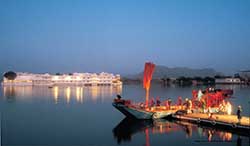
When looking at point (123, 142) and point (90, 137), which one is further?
point (90, 137)

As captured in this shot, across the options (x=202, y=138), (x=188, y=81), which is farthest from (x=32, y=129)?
(x=188, y=81)

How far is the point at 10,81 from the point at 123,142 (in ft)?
411

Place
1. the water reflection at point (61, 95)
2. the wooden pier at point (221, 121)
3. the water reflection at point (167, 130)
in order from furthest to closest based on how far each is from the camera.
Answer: the water reflection at point (61, 95) → the water reflection at point (167, 130) → the wooden pier at point (221, 121)

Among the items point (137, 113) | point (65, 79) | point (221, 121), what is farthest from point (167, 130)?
point (65, 79)

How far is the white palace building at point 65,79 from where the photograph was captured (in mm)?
136250

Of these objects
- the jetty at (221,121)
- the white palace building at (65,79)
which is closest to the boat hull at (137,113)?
the jetty at (221,121)

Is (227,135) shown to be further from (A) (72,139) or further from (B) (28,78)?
(B) (28,78)

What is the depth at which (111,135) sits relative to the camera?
60.2ft

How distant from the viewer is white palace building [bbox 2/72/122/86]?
136250 mm

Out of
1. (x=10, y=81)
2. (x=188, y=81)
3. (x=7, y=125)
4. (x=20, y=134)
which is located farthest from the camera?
(x=188, y=81)

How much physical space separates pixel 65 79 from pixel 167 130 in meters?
137

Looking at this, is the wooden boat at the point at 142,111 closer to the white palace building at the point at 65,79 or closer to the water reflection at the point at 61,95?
the water reflection at the point at 61,95

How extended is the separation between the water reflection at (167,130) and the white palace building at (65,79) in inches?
4716

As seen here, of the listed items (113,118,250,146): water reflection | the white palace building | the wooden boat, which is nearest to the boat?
the wooden boat
